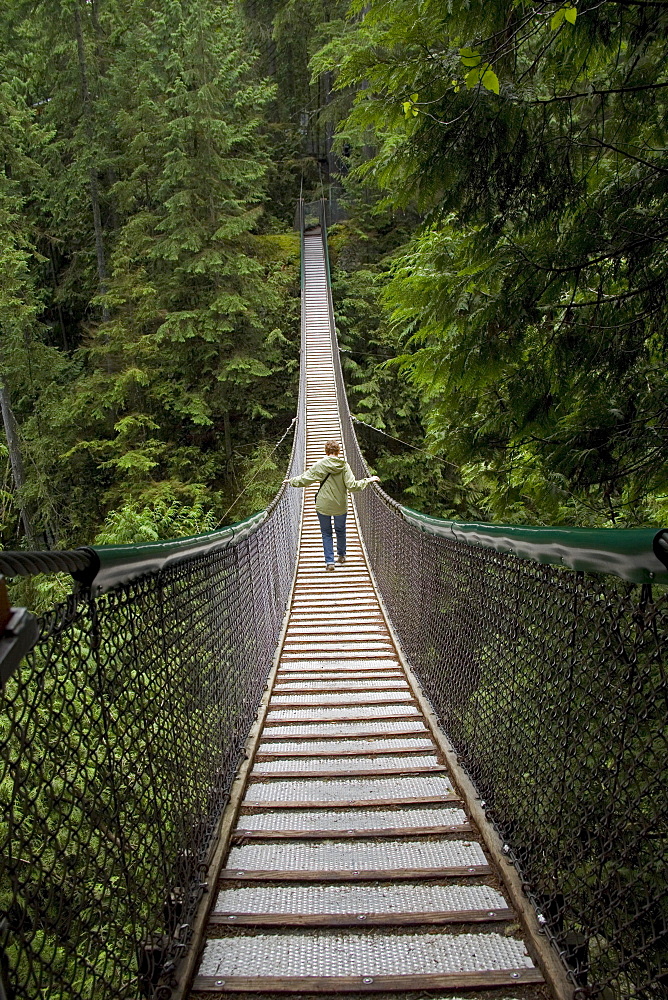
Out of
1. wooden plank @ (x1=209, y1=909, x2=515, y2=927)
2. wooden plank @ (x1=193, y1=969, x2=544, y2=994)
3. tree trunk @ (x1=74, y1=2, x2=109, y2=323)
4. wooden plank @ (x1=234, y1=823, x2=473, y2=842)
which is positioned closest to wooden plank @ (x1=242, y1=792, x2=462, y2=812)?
wooden plank @ (x1=234, y1=823, x2=473, y2=842)

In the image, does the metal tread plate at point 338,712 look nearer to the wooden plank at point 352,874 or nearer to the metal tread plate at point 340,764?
the metal tread plate at point 340,764

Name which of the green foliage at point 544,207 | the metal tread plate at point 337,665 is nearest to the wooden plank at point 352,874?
the green foliage at point 544,207

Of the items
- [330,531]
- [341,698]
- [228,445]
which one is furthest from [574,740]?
[228,445]

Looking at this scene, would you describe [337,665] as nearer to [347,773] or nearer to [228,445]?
[347,773]

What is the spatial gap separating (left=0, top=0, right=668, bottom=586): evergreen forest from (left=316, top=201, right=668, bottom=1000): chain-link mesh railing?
0.67 m

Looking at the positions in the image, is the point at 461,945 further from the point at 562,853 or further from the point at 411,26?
the point at 411,26

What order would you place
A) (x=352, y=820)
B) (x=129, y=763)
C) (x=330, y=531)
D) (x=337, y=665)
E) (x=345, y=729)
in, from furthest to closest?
(x=330, y=531), (x=337, y=665), (x=345, y=729), (x=352, y=820), (x=129, y=763)

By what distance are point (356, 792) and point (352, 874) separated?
1.35ft

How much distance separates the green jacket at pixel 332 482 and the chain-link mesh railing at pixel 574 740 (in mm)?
2486

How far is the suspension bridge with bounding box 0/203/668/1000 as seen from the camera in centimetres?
92

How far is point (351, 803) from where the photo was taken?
1836 millimetres

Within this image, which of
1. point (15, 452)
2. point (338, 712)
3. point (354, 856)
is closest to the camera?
point (354, 856)

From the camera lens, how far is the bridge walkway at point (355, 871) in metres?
1.23

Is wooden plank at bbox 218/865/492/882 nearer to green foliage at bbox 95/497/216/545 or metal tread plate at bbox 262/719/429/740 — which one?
metal tread plate at bbox 262/719/429/740
